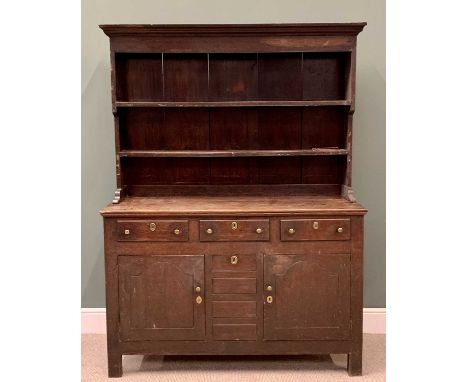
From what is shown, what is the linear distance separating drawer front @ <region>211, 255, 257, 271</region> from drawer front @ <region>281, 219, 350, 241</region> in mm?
218

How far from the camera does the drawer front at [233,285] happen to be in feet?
8.95

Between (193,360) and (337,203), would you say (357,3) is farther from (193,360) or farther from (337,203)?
(193,360)

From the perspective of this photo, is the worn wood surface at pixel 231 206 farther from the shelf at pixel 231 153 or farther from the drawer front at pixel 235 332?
the drawer front at pixel 235 332

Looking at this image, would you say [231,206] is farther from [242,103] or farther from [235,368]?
[235,368]

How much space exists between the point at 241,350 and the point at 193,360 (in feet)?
1.39

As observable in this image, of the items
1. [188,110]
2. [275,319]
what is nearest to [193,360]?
A: [275,319]

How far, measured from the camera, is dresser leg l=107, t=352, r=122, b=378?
2770mm

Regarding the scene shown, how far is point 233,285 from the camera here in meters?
2.73

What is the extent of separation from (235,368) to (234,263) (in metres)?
0.67

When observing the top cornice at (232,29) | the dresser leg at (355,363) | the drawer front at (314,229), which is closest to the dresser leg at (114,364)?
the drawer front at (314,229)

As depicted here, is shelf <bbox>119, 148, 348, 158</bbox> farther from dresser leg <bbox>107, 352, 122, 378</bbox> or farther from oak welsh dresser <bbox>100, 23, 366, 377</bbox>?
dresser leg <bbox>107, 352, 122, 378</bbox>

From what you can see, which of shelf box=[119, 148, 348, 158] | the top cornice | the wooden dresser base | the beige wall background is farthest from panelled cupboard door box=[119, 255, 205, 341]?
the top cornice

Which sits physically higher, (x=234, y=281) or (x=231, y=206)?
(x=231, y=206)

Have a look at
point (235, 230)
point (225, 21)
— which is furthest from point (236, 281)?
point (225, 21)
